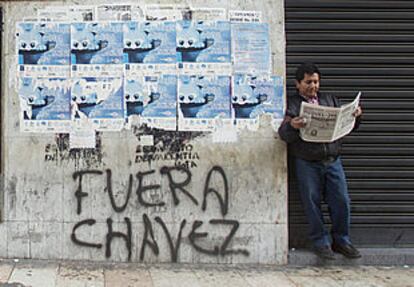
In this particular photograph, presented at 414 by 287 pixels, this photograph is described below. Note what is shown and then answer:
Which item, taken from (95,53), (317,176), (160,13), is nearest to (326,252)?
(317,176)

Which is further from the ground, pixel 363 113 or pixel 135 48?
pixel 135 48

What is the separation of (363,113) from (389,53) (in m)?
0.75

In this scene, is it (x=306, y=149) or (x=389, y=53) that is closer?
(x=306, y=149)

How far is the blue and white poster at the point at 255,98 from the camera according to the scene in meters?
6.07

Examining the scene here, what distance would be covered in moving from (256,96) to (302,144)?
72 centimetres

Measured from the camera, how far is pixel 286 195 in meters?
6.13

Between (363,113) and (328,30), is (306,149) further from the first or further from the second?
(328,30)

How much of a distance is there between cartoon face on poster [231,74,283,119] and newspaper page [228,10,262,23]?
60 cm

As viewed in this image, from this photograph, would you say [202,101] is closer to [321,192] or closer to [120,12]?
[120,12]

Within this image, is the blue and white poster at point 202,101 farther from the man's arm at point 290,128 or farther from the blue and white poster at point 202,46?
the man's arm at point 290,128

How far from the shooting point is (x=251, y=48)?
20.0ft

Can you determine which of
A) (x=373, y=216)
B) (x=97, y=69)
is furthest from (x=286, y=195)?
(x=97, y=69)

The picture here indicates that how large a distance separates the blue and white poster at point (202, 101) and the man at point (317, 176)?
0.70 metres

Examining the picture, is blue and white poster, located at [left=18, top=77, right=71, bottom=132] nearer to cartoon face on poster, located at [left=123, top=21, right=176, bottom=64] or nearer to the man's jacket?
cartoon face on poster, located at [left=123, top=21, right=176, bottom=64]
